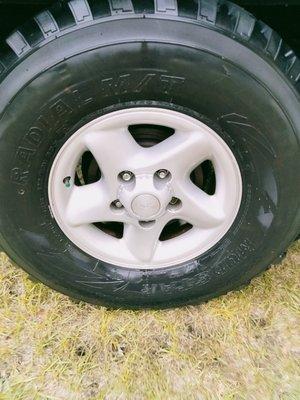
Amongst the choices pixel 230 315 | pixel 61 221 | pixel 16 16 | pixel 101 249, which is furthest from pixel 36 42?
pixel 230 315

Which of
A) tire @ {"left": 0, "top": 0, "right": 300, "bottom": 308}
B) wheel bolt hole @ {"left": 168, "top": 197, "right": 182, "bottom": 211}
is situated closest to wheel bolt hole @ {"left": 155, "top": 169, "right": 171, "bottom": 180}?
wheel bolt hole @ {"left": 168, "top": 197, "right": 182, "bottom": 211}

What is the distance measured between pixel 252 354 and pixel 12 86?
1.36 m

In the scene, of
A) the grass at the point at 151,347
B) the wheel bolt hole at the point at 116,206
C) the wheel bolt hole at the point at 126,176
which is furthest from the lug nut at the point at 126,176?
the grass at the point at 151,347

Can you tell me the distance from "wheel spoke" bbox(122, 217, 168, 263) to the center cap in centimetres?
8

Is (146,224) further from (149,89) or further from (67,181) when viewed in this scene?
(149,89)

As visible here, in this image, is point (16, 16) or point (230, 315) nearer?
point (16, 16)

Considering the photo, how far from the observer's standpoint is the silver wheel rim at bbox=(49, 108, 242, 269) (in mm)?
1831

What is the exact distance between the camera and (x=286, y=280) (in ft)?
7.93

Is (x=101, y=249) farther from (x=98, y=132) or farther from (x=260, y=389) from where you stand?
(x=260, y=389)

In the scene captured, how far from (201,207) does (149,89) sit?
0.50m

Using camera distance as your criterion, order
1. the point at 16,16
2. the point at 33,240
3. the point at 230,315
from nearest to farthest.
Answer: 1. the point at 16,16
2. the point at 33,240
3. the point at 230,315

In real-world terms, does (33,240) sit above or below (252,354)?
above

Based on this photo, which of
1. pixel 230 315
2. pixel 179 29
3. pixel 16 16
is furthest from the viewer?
pixel 230 315

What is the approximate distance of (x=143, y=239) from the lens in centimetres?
211
